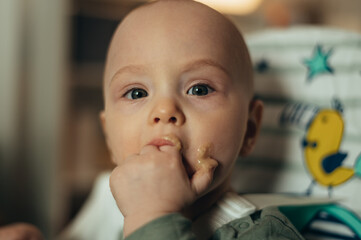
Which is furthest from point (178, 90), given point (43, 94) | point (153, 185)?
point (43, 94)

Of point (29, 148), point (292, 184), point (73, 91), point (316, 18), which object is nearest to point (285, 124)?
point (292, 184)

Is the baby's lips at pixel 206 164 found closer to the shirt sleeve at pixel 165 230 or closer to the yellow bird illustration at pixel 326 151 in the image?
the shirt sleeve at pixel 165 230

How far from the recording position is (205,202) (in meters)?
0.65

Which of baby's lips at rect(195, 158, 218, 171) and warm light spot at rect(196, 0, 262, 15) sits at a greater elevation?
warm light spot at rect(196, 0, 262, 15)

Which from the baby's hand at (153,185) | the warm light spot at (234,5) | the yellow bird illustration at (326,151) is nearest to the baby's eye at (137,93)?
the baby's hand at (153,185)

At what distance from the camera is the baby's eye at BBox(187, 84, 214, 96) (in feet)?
2.00

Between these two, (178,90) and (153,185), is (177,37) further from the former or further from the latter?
(153,185)

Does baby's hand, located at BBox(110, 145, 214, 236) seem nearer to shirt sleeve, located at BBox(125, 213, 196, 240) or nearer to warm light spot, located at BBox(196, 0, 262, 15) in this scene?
shirt sleeve, located at BBox(125, 213, 196, 240)

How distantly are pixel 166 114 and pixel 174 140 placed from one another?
36 millimetres

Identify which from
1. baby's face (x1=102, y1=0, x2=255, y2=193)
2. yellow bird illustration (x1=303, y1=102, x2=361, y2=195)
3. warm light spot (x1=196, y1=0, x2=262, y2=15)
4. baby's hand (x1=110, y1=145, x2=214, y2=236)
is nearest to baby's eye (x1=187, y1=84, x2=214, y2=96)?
baby's face (x1=102, y1=0, x2=255, y2=193)

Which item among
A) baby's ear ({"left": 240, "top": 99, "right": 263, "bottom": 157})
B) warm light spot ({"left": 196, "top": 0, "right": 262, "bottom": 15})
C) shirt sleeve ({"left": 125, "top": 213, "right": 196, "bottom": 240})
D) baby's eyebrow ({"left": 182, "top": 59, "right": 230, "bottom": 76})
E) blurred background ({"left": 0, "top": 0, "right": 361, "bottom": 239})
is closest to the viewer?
shirt sleeve ({"left": 125, "top": 213, "right": 196, "bottom": 240})

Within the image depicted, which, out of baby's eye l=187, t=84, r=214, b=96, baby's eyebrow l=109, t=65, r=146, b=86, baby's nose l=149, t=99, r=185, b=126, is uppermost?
baby's eyebrow l=109, t=65, r=146, b=86

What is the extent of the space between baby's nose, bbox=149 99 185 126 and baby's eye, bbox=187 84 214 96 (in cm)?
4

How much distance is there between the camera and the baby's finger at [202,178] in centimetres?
54
